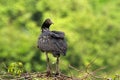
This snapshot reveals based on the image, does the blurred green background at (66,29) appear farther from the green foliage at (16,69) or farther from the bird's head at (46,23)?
the bird's head at (46,23)

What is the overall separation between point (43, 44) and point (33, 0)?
133 feet

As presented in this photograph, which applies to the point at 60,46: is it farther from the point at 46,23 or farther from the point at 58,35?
the point at 46,23

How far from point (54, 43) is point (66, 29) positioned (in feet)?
124

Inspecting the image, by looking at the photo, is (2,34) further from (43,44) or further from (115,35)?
(43,44)

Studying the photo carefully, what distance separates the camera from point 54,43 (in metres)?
7.47

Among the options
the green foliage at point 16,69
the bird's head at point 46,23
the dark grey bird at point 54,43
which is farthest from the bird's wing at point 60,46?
the green foliage at point 16,69

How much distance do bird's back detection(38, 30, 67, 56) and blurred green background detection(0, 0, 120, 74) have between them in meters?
32.7

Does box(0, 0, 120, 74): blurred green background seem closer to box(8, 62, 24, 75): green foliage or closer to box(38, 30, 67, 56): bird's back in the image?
box(8, 62, 24, 75): green foliage

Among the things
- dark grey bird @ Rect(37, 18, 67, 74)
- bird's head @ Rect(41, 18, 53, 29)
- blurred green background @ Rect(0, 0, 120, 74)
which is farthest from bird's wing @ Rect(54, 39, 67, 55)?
blurred green background @ Rect(0, 0, 120, 74)

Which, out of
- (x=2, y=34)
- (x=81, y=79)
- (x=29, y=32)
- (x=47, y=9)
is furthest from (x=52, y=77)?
(x=47, y=9)

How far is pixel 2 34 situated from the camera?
141 feet

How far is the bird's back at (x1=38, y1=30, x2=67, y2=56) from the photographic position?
746 centimetres

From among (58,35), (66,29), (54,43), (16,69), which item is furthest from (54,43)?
Result: (66,29)

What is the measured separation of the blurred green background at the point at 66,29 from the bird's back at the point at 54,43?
32.7 meters
